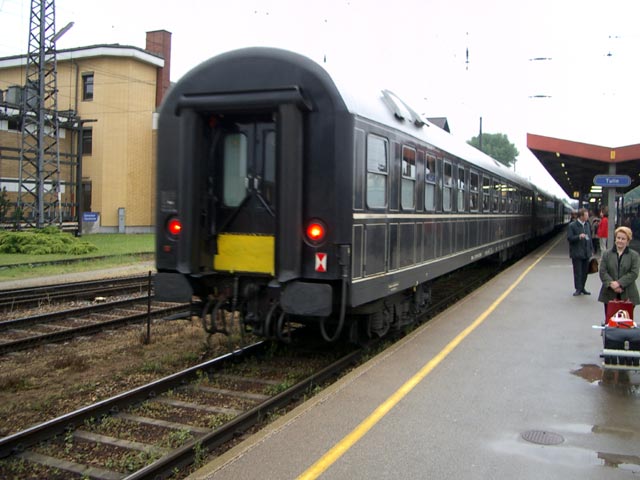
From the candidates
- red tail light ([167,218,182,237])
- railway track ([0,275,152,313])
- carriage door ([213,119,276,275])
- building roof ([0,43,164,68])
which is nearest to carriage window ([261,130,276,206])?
carriage door ([213,119,276,275])

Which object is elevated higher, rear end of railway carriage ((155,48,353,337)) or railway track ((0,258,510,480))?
rear end of railway carriage ((155,48,353,337))

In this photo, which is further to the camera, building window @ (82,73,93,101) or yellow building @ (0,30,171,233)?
building window @ (82,73,93,101)

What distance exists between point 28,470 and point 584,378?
5318 millimetres

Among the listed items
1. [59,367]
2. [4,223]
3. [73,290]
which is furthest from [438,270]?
[4,223]

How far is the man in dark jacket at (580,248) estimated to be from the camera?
462 inches

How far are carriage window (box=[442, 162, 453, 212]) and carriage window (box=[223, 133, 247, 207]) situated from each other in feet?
14.3

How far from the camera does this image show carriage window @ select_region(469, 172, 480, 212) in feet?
41.0

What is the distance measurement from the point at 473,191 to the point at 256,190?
7.28m

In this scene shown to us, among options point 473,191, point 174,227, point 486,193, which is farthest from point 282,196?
point 486,193

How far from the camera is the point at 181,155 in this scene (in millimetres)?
6738

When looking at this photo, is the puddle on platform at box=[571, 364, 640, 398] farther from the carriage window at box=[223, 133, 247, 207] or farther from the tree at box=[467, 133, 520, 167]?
the tree at box=[467, 133, 520, 167]

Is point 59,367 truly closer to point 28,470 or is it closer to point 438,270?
point 28,470

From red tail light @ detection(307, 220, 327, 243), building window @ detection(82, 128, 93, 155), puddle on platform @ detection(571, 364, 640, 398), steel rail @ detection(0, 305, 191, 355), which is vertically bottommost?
steel rail @ detection(0, 305, 191, 355)

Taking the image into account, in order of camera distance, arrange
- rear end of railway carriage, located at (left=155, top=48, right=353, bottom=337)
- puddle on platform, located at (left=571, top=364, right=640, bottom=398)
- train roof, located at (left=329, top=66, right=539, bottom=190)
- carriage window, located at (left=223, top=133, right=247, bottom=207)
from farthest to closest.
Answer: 1. carriage window, located at (left=223, top=133, right=247, bottom=207)
2. train roof, located at (left=329, top=66, right=539, bottom=190)
3. rear end of railway carriage, located at (left=155, top=48, right=353, bottom=337)
4. puddle on platform, located at (left=571, top=364, right=640, bottom=398)
